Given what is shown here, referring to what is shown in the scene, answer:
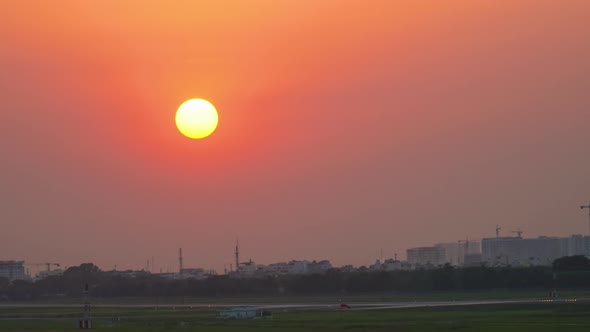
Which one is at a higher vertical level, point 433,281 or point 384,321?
point 384,321

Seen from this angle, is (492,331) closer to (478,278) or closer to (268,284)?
(478,278)

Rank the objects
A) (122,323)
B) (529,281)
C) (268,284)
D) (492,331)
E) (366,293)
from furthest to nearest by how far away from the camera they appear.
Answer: (268,284) → (366,293) → (529,281) → (122,323) → (492,331)

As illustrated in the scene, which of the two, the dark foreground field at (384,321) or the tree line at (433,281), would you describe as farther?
the tree line at (433,281)

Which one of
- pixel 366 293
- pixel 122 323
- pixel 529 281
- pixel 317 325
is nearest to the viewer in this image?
pixel 317 325

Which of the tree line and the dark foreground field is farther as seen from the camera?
the tree line

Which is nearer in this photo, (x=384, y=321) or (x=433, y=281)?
(x=384, y=321)

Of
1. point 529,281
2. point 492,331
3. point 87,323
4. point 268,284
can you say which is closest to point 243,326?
point 87,323

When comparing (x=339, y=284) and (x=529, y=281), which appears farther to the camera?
(x=339, y=284)
